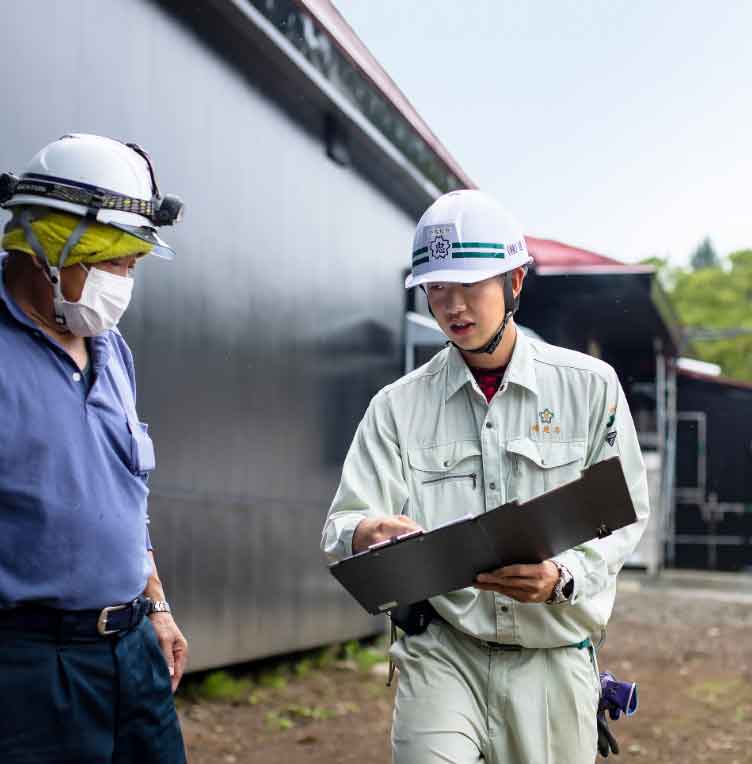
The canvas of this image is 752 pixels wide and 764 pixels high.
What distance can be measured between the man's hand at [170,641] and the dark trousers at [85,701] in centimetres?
11

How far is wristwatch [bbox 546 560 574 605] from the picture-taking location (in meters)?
2.61

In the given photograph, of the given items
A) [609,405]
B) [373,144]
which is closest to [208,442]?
[373,144]

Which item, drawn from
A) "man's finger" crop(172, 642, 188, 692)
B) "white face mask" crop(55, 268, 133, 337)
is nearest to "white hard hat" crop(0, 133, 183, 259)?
"white face mask" crop(55, 268, 133, 337)

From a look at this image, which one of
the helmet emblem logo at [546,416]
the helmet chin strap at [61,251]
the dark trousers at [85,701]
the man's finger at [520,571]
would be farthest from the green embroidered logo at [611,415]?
the helmet chin strap at [61,251]

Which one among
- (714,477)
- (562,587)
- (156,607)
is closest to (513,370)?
(562,587)

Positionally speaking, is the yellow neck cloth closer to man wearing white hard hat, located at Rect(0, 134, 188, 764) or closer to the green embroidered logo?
man wearing white hard hat, located at Rect(0, 134, 188, 764)

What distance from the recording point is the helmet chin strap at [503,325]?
2922 millimetres

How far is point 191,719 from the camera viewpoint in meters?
6.04

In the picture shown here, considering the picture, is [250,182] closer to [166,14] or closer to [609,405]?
[166,14]

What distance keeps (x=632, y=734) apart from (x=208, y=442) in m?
3.30

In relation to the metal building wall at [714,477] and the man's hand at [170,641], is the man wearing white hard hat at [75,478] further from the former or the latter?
the metal building wall at [714,477]

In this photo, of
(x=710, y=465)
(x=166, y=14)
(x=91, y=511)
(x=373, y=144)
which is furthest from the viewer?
(x=710, y=465)

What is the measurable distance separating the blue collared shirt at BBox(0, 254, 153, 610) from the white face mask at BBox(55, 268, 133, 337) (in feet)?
0.29

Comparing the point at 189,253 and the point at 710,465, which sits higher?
the point at 189,253
